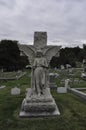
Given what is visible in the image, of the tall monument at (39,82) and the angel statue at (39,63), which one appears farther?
the angel statue at (39,63)

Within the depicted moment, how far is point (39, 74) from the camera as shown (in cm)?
927

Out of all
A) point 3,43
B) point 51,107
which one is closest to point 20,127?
point 51,107

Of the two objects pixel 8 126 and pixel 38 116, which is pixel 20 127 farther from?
pixel 38 116

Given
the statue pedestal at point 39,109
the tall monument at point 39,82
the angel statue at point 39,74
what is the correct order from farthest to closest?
the angel statue at point 39,74, the tall monument at point 39,82, the statue pedestal at point 39,109

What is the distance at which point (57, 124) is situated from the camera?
286 inches

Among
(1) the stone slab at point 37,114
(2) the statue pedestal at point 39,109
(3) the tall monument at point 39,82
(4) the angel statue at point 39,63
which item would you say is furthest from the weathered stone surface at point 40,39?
(1) the stone slab at point 37,114

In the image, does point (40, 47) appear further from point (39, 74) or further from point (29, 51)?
point (39, 74)

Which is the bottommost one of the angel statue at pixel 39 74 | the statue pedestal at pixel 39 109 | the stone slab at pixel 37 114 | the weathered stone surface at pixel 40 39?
the stone slab at pixel 37 114

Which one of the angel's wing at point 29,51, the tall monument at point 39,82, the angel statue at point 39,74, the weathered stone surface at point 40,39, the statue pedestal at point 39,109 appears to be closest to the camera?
the statue pedestal at point 39,109

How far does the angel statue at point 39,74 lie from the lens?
927 centimetres

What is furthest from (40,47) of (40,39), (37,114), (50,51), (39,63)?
(37,114)

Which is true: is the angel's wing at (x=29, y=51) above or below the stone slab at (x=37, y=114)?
above

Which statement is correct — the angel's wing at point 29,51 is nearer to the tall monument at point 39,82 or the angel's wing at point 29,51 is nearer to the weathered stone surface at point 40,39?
the tall monument at point 39,82

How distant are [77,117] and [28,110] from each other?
1.83 meters
